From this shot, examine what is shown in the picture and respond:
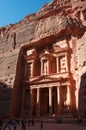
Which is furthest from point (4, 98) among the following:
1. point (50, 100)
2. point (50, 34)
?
point (50, 34)

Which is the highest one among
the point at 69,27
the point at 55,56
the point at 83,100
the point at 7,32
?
the point at 7,32

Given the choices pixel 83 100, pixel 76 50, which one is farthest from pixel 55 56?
pixel 83 100

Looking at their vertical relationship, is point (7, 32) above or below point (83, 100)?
above

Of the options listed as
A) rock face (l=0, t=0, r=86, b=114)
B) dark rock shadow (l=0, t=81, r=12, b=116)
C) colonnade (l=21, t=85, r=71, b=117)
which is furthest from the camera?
dark rock shadow (l=0, t=81, r=12, b=116)

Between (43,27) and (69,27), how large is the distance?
4.60m

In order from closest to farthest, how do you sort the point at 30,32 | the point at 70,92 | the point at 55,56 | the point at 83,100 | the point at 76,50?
the point at 83,100
the point at 70,92
the point at 76,50
the point at 55,56
the point at 30,32

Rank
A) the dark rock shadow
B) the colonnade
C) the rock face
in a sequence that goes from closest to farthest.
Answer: the colonnade, the rock face, the dark rock shadow

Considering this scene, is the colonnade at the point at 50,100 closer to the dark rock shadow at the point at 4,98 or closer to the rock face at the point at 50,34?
the rock face at the point at 50,34

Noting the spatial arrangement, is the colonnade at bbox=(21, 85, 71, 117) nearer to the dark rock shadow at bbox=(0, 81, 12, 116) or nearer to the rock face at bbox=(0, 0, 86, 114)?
the rock face at bbox=(0, 0, 86, 114)

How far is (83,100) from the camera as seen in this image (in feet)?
73.9

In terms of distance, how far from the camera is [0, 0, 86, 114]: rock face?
89.3 feet

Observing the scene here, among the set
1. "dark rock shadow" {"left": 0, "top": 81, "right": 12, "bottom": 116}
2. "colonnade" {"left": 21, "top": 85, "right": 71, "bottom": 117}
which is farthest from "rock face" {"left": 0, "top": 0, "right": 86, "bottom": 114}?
"colonnade" {"left": 21, "top": 85, "right": 71, "bottom": 117}

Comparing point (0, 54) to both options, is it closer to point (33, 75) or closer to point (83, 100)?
point (33, 75)

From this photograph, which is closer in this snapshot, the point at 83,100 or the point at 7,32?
the point at 83,100
